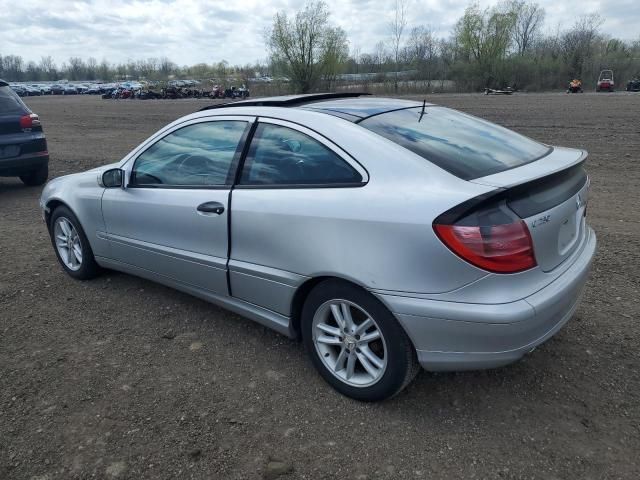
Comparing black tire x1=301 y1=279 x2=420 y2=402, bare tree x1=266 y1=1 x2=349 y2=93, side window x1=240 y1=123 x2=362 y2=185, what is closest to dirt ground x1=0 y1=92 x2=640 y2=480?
black tire x1=301 y1=279 x2=420 y2=402

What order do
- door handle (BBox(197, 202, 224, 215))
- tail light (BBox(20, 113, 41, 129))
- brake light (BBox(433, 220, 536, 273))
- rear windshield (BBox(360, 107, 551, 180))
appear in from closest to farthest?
1. brake light (BBox(433, 220, 536, 273))
2. rear windshield (BBox(360, 107, 551, 180))
3. door handle (BBox(197, 202, 224, 215))
4. tail light (BBox(20, 113, 41, 129))

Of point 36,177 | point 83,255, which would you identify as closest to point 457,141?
point 83,255

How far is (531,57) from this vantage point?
6200 centimetres

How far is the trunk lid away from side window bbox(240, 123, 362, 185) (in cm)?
75

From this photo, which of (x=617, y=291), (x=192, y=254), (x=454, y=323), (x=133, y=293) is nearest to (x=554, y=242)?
(x=454, y=323)

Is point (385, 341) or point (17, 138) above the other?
point (17, 138)

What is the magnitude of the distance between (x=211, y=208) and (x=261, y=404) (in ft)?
4.05

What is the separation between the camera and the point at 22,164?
820 cm

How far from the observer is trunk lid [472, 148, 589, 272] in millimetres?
2459

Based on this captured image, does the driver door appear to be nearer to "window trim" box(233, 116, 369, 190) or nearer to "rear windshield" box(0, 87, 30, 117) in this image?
"window trim" box(233, 116, 369, 190)

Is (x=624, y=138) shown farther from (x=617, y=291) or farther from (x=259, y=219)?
(x=259, y=219)

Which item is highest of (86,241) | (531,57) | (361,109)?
(531,57)

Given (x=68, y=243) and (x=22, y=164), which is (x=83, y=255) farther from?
(x=22, y=164)

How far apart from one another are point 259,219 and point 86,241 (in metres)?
2.24
